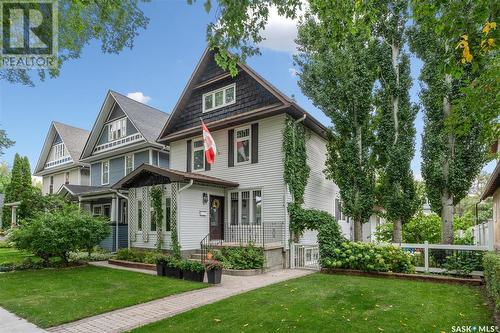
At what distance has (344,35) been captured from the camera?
19.1ft

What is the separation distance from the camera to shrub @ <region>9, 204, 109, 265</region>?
12047 millimetres

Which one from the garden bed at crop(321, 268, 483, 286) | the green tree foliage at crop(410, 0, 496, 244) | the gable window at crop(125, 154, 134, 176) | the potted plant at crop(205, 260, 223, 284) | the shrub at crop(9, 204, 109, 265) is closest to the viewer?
the garden bed at crop(321, 268, 483, 286)

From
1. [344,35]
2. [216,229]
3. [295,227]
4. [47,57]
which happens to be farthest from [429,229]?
[47,57]

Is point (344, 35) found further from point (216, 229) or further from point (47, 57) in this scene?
point (216, 229)

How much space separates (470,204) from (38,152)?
52.3m

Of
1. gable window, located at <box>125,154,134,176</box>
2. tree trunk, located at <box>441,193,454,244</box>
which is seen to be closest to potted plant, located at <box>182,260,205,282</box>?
tree trunk, located at <box>441,193,454,244</box>

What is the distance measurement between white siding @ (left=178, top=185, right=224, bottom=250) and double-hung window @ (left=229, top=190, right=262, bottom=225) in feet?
3.80

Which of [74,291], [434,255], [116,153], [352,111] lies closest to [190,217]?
[74,291]

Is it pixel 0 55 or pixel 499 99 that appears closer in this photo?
pixel 499 99

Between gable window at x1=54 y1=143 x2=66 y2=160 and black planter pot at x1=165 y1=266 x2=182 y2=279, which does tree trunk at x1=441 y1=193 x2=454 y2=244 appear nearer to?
black planter pot at x1=165 y1=266 x2=182 y2=279

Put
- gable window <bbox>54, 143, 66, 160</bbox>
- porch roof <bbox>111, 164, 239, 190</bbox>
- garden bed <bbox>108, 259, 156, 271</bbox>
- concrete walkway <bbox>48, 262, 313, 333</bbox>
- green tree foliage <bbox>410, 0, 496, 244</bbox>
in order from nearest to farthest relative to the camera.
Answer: concrete walkway <bbox>48, 262, 313, 333</bbox>, green tree foliage <bbox>410, 0, 496, 244</bbox>, garden bed <bbox>108, 259, 156, 271</bbox>, porch roof <bbox>111, 164, 239, 190</bbox>, gable window <bbox>54, 143, 66, 160</bbox>

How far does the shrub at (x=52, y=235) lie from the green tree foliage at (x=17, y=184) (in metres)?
21.1

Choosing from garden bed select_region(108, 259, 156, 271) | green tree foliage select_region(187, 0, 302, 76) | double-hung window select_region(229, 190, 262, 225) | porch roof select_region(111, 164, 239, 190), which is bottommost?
garden bed select_region(108, 259, 156, 271)

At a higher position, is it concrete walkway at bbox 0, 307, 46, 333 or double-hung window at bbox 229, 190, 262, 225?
double-hung window at bbox 229, 190, 262, 225
